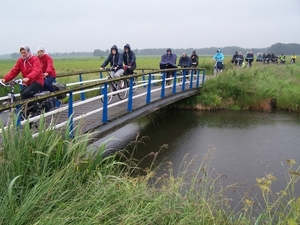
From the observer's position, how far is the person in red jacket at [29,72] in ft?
19.2

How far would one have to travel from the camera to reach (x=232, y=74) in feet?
54.2

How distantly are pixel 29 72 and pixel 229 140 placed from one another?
6.30m

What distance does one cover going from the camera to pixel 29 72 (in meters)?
6.15

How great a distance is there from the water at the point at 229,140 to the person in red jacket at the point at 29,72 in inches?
111

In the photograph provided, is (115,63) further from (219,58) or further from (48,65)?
(219,58)

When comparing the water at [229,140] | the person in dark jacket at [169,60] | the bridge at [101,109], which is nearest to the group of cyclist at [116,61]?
the bridge at [101,109]

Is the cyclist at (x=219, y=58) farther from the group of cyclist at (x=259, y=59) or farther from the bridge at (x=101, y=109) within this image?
the bridge at (x=101, y=109)

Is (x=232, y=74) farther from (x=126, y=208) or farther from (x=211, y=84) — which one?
(x=126, y=208)

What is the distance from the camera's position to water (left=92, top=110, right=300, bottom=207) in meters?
7.43

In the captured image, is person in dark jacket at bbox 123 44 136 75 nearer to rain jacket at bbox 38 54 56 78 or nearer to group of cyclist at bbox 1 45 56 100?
rain jacket at bbox 38 54 56 78

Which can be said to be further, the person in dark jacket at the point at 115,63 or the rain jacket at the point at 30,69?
the person in dark jacket at the point at 115,63

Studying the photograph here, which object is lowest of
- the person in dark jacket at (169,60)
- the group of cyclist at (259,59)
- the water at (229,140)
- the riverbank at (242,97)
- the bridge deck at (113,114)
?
the water at (229,140)

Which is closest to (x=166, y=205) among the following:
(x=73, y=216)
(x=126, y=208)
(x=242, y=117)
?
(x=126, y=208)

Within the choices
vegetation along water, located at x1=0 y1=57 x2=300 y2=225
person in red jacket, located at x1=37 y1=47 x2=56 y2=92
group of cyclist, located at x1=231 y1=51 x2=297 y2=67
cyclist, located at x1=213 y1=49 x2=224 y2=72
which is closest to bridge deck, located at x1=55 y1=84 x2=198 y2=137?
person in red jacket, located at x1=37 y1=47 x2=56 y2=92
